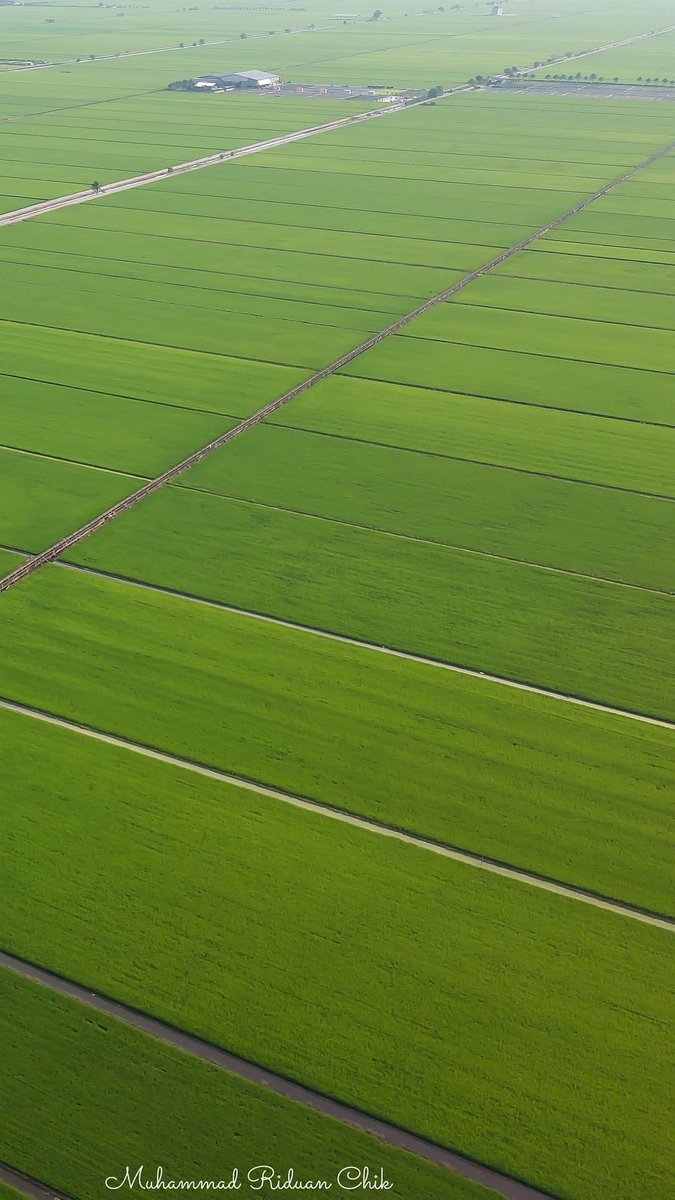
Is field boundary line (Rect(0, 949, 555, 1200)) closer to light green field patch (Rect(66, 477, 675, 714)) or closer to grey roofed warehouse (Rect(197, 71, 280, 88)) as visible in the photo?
light green field patch (Rect(66, 477, 675, 714))

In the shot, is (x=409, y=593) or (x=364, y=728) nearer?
(x=364, y=728)

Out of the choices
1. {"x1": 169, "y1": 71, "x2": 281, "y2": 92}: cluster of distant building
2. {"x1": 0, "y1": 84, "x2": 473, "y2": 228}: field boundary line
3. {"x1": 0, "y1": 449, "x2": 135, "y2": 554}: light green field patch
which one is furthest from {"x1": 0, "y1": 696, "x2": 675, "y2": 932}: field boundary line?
{"x1": 169, "y1": 71, "x2": 281, "y2": 92}: cluster of distant building

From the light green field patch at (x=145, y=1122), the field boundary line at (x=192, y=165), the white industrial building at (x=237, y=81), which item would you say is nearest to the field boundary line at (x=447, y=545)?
the light green field patch at (x=145, y=1122)

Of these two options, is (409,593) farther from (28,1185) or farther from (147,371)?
(147,371)

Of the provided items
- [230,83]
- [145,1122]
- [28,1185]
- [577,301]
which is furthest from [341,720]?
[230,83]

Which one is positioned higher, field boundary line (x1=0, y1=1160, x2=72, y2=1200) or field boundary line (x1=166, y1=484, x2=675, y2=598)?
field boundary line (x1=166, y1=484, x2=675, y2=598)

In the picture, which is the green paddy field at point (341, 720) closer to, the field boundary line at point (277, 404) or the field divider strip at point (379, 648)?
the field divider strip at point (379, 648)
